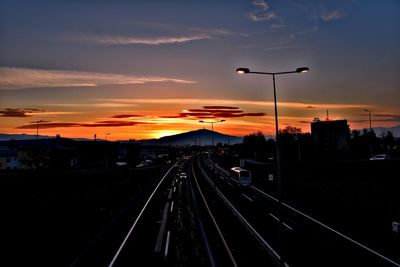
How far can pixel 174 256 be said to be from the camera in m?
19.5

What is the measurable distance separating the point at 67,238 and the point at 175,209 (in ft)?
Answer: 40.9

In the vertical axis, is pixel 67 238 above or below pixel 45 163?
below

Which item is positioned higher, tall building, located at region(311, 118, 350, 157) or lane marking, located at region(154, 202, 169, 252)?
tall building, located at region(311, 118, 350, 157)

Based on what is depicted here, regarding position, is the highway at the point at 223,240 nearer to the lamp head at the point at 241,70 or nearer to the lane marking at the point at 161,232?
the lane marking at the point at 161,232

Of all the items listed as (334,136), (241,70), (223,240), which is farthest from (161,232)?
(334,136)

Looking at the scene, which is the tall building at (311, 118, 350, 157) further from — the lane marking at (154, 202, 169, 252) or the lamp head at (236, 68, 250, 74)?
the lamp head at (236, 68, 250, 74)

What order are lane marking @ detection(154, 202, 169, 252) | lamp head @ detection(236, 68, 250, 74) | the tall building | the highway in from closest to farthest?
the highway
lamp head @ detection(236, 68, 250, 74)
lane marking @ detection(154, 202, 169, 252)
the tall building

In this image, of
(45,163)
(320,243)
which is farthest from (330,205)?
(45,163)

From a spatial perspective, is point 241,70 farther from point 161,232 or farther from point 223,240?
point 161,232

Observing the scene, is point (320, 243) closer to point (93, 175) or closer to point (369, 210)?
point (369, 210)

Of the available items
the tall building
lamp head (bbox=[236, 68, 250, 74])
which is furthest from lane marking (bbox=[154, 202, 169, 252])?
the tall building

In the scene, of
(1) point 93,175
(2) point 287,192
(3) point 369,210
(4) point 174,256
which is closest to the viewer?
(4) point 174,256

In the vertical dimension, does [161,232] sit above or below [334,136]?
below

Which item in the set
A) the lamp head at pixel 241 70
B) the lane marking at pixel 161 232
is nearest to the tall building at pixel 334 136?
the lane marking at pixel 161 232
